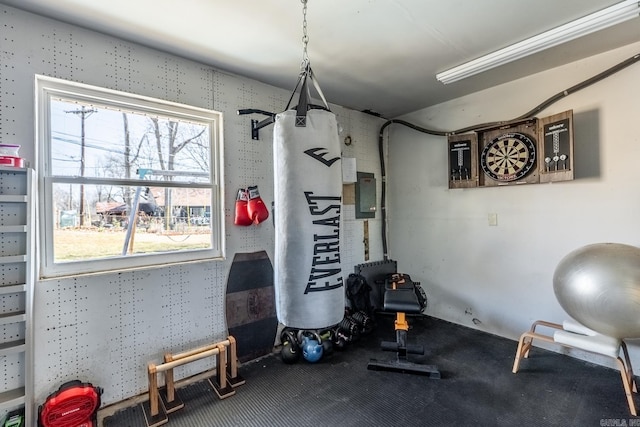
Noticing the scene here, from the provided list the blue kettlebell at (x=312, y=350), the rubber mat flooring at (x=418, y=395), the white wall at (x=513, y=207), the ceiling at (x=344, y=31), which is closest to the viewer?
the ceiling at (x=344, y=31)

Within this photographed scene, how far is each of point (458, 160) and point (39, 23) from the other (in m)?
3.61

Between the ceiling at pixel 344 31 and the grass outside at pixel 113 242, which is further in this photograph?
the grass outside at pixel 113 242

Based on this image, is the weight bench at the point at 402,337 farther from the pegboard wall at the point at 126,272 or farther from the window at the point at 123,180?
the window at the point at 123,180

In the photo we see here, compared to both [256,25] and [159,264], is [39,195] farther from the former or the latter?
[256,25]

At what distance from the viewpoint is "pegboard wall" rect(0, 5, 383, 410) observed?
1713 mm

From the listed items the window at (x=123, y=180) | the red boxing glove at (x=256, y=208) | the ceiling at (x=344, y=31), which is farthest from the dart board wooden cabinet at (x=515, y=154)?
the window at (x=123, y=180)

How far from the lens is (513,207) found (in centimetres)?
284

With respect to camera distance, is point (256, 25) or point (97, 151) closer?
point (256, 25)

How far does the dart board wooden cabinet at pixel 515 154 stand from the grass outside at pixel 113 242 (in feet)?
8.96

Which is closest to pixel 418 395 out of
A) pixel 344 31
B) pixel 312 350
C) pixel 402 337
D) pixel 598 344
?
pixel 402 337

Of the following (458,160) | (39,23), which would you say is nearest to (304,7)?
(39,23)

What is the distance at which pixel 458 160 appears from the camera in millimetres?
3143

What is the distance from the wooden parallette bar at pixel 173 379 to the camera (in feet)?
6.19

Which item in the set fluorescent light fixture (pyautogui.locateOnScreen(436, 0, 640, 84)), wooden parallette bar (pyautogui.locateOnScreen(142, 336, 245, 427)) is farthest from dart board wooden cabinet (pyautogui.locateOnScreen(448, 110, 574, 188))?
wooden parallette bar (pyautogui.locateOnScreen(142, 336, 245, 427))
